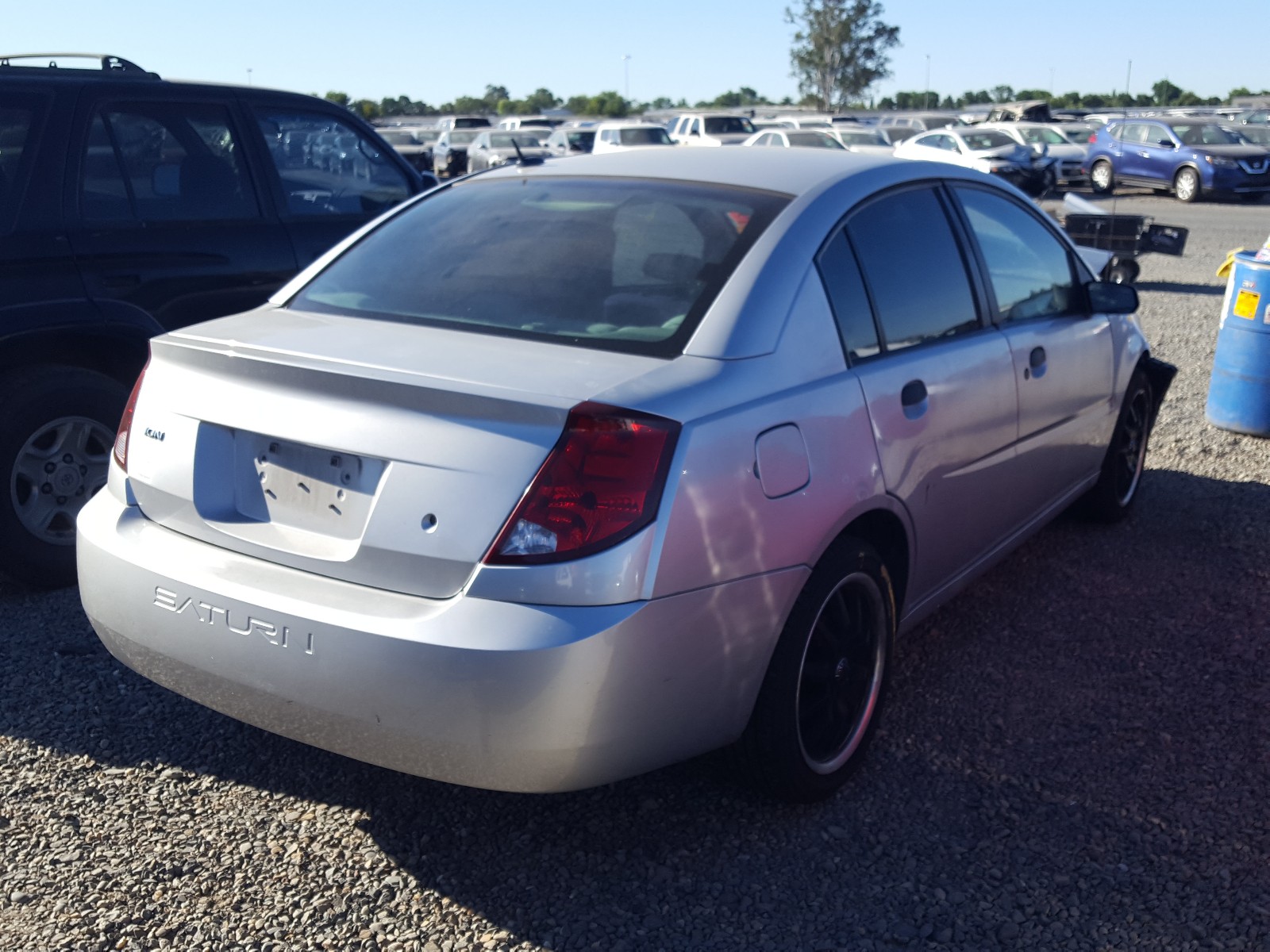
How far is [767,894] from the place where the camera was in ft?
9.37

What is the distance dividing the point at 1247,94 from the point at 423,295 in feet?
337

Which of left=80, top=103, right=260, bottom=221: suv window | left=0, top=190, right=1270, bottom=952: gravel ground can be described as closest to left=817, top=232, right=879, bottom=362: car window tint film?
left=0, top=190, right=1270, bottom=952: gravel ground

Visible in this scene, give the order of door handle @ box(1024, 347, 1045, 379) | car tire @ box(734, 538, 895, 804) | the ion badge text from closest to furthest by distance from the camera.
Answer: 1. the ion badge text
2. car tire @ box(734, 538, 895, 804)
3. door handle @ box(1024, 347, 1045, 379)

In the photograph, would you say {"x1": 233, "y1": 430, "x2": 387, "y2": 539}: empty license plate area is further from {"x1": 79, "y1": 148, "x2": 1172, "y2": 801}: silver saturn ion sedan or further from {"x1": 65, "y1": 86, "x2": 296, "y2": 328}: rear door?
{"x1": 65, "y1": 86, "x2": 296, "y2": 328}: rear door

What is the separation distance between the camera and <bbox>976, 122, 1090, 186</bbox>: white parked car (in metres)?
27.5

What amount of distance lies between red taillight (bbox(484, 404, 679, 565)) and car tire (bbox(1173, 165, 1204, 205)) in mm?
26508

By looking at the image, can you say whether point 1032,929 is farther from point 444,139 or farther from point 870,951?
point 444,139

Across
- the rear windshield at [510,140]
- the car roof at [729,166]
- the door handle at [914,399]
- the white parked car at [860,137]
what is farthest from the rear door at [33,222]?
the rear windshield at [510,140]

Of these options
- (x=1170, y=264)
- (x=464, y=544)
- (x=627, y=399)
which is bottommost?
(x=1170, y=264)

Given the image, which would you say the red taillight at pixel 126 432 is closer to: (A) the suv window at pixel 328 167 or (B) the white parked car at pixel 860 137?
(A) the suv window at pixel 328 167

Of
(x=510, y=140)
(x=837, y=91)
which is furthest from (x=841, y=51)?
(x=510, y=140)

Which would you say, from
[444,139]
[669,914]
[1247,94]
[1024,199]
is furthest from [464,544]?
[1247,94]

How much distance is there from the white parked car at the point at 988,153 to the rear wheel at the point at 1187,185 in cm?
286

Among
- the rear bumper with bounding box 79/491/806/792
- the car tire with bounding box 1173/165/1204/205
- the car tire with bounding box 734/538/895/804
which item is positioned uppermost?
the rear bumper with bounding box 79/491/806/792
